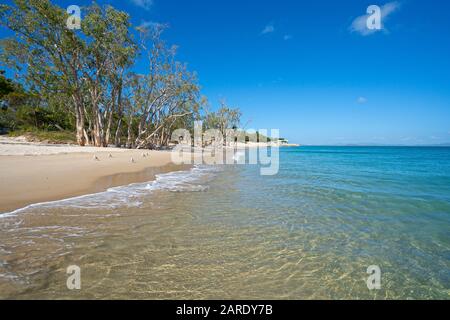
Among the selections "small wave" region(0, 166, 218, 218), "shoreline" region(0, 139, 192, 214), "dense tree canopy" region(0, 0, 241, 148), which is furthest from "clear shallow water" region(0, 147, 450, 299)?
"dense tree canopy" region(0, 0, 241, 148)

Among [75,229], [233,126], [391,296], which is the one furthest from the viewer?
[233,126]

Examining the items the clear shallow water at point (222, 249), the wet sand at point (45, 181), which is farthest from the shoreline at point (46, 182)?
the clear shallow water at point (222, 249)

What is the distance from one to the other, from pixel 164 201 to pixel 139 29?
2413 cm

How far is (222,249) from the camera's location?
13.7 feet

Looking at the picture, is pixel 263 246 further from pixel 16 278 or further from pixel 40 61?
pixel 40 61

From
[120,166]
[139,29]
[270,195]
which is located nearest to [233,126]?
[139,29]

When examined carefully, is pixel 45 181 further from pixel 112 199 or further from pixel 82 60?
pixel 82 60

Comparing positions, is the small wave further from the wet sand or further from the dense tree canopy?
the dense tree canopy

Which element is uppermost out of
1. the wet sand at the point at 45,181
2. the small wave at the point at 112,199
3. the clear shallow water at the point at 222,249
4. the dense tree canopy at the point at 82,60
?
the dense tree canopy at the point at 82,60

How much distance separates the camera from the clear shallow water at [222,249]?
10.2ft

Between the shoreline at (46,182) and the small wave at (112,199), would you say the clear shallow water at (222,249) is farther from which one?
the shoreline at (46,182)

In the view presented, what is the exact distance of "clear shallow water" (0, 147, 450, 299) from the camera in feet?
10.2

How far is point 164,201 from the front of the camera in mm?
7395

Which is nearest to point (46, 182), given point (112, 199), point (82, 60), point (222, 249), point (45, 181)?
point (45, 181)
